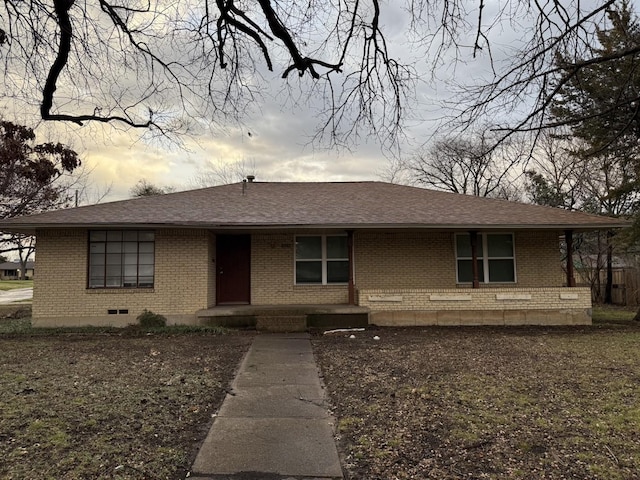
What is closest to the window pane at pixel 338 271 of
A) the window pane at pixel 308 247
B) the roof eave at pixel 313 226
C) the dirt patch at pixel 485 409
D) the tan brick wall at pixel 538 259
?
the window pane at pixel 308 247

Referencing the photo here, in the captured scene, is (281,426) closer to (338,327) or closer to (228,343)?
(228,343)

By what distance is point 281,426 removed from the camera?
15.0ft

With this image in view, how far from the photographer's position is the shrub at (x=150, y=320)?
38.0 ft

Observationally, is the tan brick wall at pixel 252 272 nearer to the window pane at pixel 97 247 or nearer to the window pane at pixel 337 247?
the window pane at pixel 97 247

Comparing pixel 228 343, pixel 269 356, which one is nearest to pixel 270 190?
pixel 228 343

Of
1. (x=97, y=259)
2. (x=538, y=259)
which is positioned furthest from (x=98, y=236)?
(x=538, y=259)

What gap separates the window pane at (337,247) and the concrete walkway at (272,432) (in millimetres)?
6356

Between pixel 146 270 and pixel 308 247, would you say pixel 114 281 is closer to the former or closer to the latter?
pixel 146 270

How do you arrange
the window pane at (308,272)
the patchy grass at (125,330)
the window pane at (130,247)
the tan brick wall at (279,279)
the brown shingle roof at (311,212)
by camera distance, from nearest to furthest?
the patchy grass at (125,330) < the brown shingle roof at (311,212) < the window pane at (130,247) < the tan brick wall at (279,279) < the window pane at (308,272)

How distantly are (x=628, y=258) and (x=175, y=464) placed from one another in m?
27.3

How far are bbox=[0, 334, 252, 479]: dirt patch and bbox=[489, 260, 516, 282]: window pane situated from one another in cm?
822

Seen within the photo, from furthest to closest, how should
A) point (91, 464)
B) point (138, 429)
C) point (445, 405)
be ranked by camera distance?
point (445, 405), point (138, 429), point (91, 464)

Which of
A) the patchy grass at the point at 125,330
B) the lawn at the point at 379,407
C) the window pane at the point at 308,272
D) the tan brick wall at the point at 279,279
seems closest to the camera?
the lawn at the point at 379,407

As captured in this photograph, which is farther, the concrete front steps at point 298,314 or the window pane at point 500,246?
the window pane at point 500,246
